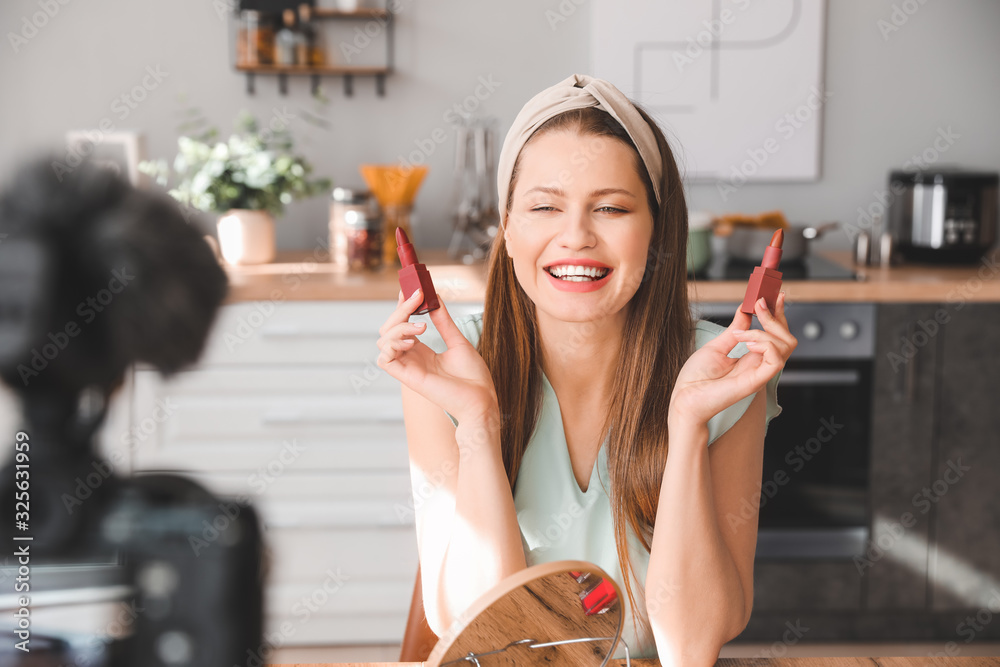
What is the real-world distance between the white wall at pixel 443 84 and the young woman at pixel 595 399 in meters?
1.58

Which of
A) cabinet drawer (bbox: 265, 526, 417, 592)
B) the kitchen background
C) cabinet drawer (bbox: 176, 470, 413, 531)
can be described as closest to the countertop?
the kitchen background

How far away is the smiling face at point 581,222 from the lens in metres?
1.13

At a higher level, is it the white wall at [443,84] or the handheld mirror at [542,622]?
the white wall at [443,84]

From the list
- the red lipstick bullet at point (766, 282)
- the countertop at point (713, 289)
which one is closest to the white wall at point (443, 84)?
the countertop at point (713, 289)

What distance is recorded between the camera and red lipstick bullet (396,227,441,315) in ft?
3.05

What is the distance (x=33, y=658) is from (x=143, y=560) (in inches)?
4.3

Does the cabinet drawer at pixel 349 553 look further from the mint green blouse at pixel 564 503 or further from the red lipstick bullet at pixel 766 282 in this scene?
the red lipstick bullet at pixel 766 282

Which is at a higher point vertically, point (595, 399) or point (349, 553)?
point (595, 399)

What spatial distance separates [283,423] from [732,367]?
1454 millimetres

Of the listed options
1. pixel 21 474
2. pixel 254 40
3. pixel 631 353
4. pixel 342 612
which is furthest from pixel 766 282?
pixel 254 40

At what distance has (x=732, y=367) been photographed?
3.56 feet

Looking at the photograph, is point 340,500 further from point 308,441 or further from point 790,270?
point 790,270

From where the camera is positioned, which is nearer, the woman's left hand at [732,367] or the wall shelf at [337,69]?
the woman's left hand at [732,367]

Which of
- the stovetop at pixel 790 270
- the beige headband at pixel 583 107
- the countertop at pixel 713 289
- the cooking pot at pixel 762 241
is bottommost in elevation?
the countertop at pixel 713 289
